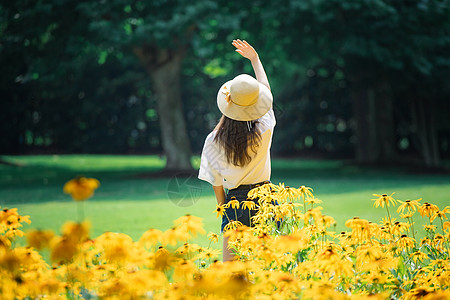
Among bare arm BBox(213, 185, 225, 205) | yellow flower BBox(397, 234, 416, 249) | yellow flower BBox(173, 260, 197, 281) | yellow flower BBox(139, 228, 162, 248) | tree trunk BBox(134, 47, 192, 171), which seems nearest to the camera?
yellow flower BBox(173, 260, 197, 281)

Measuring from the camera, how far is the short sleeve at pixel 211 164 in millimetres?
3719

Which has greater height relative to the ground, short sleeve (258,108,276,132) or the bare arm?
short sleeve (258,108,276,132)

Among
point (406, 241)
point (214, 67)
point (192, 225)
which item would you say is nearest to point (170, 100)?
point (214, 67)

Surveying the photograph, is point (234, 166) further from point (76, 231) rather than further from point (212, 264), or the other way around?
point (76, 231)

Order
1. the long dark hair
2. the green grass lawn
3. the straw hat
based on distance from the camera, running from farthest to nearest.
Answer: the green grass lawn, the long dark hair, the straw hat

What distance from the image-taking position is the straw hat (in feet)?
11.4

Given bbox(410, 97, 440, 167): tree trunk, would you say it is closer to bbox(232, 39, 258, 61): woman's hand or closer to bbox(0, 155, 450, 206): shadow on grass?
bbox(0, 155, 450, 206): shadow on grass

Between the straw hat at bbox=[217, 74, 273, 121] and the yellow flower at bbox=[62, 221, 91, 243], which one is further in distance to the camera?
the straw hat at bbox=[217, 74, 273, 121]

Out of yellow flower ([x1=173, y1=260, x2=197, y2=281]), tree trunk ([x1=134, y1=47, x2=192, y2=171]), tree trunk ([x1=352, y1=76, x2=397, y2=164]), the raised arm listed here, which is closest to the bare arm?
the raised arm

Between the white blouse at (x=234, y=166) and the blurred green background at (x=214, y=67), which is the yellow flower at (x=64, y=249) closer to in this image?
the white blouse at (x=234, y=166)

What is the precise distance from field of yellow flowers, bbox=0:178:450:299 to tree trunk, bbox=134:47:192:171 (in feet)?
45.2

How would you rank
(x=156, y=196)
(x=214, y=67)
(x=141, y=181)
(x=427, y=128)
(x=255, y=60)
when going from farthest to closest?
(x=214, y=67)
(x=427, y=128)
(x=141, y=181)
(x=156, y=196)
(x=255, y=60)

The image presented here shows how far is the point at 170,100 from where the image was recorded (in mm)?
17281

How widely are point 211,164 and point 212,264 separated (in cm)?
106
